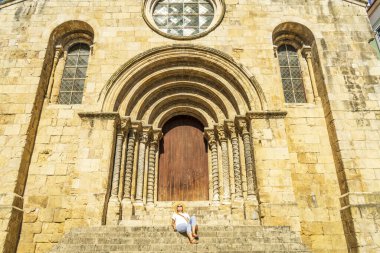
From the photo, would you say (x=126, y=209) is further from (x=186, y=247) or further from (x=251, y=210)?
(x=251, y=210)

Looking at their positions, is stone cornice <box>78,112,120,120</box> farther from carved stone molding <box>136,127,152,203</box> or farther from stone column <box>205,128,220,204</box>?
stone column <box>205,128,220,204</box>

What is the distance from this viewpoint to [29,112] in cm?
798

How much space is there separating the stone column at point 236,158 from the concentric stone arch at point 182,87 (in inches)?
14.4

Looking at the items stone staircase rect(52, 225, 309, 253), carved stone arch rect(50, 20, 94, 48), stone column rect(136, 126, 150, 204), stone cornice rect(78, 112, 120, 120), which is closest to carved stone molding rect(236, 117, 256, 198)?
stone staircase rect(52, 225, 309, 253)

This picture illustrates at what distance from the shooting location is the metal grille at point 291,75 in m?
9.05

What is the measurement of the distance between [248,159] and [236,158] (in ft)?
1.44

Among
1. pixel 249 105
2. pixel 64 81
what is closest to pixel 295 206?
pixel 249 105

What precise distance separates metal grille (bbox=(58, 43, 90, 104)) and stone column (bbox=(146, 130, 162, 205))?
7.91ft

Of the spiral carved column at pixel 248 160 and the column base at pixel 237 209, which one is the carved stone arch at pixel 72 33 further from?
the column base at pixel 237 209

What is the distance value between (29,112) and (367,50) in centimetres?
954

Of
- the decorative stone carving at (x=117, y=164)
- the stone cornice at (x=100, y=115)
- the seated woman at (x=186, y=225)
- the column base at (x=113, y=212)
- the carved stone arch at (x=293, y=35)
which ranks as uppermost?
the carved stone arch at (x=293, y=35)

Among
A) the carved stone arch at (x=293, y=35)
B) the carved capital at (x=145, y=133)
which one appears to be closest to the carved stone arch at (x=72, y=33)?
the carved capital at (x=145, y=133)

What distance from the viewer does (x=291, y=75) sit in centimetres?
935

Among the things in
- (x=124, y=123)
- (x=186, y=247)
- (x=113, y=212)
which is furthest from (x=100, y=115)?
(x=186, y=247)
